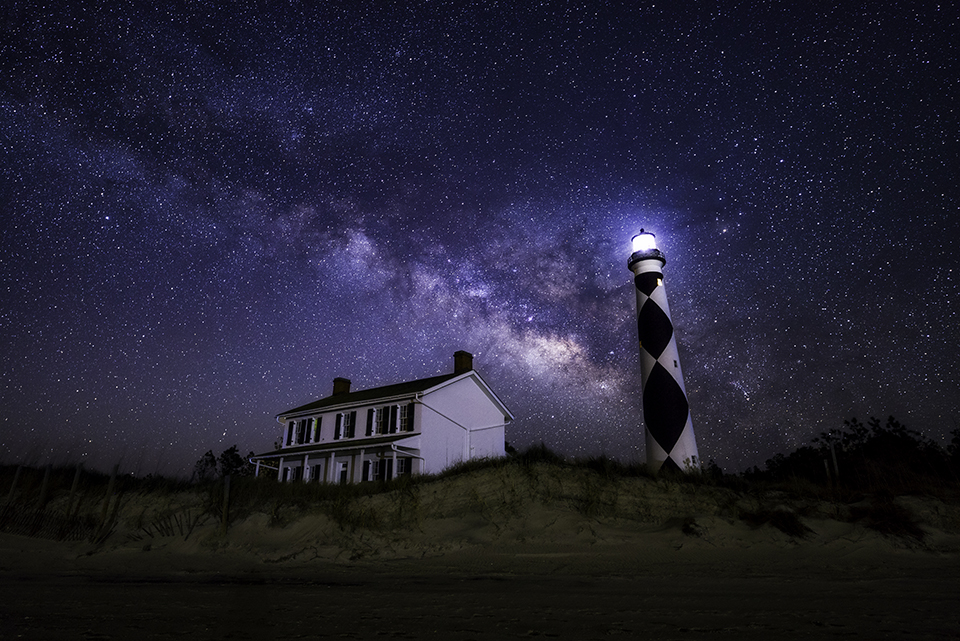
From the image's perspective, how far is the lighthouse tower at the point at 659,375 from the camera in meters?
15.1

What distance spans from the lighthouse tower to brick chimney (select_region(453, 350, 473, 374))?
39.0ft

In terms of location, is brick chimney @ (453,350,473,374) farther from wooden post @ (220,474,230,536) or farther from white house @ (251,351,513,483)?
wooden post @ (220,474,230,536)

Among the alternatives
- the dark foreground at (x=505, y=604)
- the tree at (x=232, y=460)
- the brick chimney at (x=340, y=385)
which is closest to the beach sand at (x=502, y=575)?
the dark foreground at (x=505, y=604)

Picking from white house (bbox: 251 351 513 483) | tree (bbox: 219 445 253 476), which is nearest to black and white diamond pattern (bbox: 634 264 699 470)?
white house (bbox: 251 351 513 483)

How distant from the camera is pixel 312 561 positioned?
9.32m

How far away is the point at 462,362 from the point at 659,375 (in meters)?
13.3

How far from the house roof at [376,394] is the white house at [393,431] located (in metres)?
0.08

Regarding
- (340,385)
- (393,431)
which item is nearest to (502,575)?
(393,431)

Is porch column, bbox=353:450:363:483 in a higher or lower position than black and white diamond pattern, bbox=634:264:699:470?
lower

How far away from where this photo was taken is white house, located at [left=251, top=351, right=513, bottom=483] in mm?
22859

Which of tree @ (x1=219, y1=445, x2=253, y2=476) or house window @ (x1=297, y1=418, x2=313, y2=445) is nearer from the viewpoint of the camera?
house window @ (x1=297, y1=418, x2=313, y2=445)

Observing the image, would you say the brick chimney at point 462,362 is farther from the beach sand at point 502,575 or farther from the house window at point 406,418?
the beach sand at point 502,575

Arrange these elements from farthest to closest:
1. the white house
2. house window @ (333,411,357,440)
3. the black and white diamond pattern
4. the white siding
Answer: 1. house window @ (333,411,357,440)
2. the white siding
3. the white house
4. the black and white diamond pattern

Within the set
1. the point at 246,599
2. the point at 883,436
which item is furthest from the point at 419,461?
the point at 883,436
